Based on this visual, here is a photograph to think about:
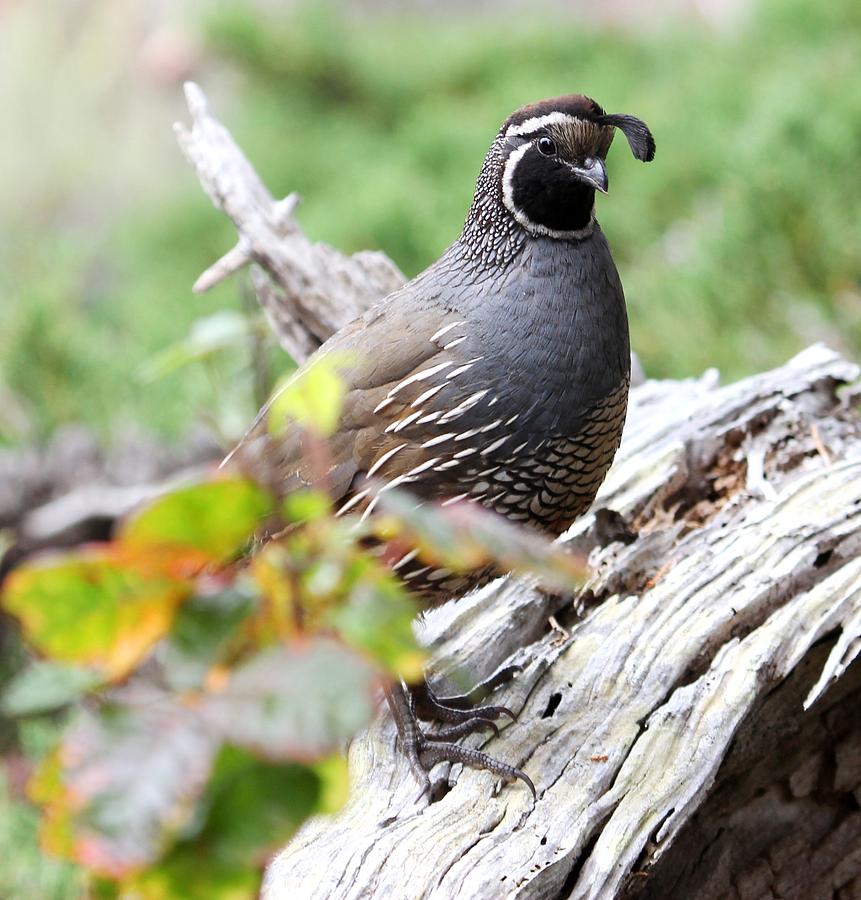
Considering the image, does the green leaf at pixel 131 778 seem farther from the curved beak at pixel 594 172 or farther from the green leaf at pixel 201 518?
the curved beak at pixel 594 172

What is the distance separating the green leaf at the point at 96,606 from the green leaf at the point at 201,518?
0.02 m

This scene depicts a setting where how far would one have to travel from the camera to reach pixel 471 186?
5.73m

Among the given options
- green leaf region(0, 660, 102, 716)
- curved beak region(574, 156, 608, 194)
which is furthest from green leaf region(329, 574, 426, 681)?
curved beak region(574, 156, 608, 194)

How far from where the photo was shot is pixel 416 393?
6.92ft

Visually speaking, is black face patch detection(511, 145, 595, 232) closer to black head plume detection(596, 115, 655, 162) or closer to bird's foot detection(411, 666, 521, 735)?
black head plume detection(596, 115, 655, 162)

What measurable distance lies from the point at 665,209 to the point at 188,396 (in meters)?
2.24

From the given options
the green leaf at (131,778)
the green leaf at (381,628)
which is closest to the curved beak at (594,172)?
the green leaf at (381,628)

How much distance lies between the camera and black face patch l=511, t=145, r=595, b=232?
7.21 ft

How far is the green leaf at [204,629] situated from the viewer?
→ 0.82 metres

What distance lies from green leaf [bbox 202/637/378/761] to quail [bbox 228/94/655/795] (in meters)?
1.23

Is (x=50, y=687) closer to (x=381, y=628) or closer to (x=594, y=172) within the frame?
(x=381, y=628)

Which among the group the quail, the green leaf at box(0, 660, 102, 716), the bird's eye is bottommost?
the green leaf at box(0, 660, 102, 716)

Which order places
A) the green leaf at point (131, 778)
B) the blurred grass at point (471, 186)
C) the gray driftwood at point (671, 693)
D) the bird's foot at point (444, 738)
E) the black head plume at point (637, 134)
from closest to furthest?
the green leaf at point (131, 778) → the gray driftwood at point (671, 693) → the bird's foot at point (444, 738) → the black head plume at point (637, 134) → the blurred grass at point (471, 186)

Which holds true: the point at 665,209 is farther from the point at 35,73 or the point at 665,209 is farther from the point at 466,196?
the point at 35,73
